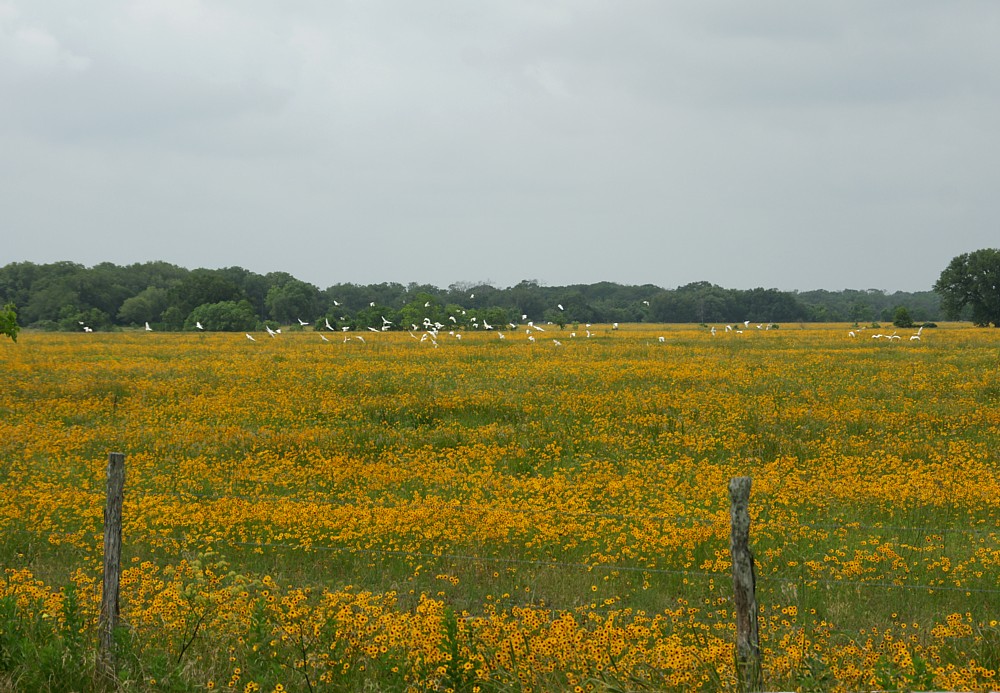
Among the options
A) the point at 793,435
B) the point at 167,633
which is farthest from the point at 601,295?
the point at 167,633

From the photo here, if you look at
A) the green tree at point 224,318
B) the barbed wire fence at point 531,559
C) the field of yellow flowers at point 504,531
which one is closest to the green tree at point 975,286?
the field of yellow flowers at point 504,531

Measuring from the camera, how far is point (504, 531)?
9.57m

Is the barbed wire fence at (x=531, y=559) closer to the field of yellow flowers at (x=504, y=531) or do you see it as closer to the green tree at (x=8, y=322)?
the field of yellow flowers at (x=504, y=531)

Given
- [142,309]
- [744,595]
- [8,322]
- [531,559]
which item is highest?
[142,309]

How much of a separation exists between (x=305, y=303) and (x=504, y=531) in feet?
358

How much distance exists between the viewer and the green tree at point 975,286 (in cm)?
7744

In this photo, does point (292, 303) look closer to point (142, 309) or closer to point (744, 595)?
point (142, 309)

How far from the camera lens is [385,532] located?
10023 millimetres

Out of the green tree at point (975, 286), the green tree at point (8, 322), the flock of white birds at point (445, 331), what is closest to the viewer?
the green tree at point (8, 322)

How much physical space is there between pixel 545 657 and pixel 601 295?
182m

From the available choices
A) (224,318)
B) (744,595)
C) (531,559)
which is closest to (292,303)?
(224,318)

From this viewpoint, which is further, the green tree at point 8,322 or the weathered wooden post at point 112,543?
the green tree at point 8,322

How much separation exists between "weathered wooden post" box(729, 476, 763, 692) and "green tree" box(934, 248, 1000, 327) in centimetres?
8643

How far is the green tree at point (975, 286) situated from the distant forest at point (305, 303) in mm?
5442
